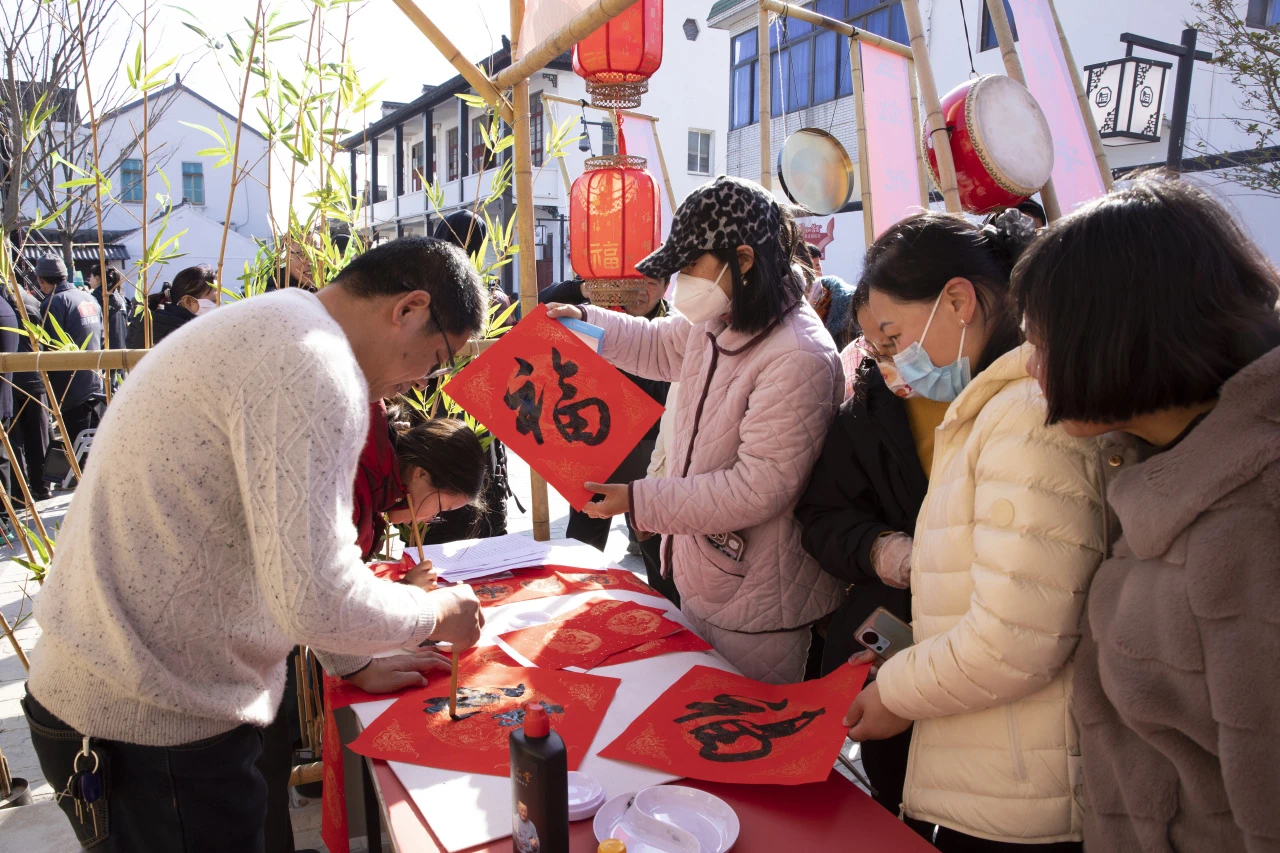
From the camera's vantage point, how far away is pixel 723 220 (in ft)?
6.08

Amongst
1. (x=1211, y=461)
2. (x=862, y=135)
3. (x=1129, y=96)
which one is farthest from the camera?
(x=1129, y=96)

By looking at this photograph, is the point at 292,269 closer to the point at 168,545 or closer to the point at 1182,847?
the point at 168,545

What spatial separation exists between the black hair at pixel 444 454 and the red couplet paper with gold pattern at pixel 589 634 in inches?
16.2

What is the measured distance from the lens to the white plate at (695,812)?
1161 millimetres

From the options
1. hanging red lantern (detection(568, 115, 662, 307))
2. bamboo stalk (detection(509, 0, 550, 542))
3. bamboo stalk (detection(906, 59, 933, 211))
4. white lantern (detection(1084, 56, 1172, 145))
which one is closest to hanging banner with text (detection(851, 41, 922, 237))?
bamboo stalk (detection(906, 59, 933, 211))

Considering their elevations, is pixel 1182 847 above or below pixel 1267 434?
below

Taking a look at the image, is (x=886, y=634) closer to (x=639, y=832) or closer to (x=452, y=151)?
(x=639, y=832)

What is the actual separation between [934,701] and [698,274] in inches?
42.1

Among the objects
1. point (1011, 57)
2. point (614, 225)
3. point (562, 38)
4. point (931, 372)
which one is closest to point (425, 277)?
point (931, 372)

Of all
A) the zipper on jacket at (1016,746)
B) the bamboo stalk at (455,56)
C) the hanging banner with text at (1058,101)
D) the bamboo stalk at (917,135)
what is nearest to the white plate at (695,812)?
the zipper on jacket at (1016,746)

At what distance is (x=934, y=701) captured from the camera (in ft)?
4.04

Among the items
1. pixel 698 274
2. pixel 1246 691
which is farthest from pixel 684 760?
pixel 698 274

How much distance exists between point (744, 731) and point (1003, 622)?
1.62ft

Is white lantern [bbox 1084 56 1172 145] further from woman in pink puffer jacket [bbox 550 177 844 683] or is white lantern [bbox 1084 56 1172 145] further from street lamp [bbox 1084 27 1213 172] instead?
woman in pink puffer jacket [bbox 550 177 844 683]
